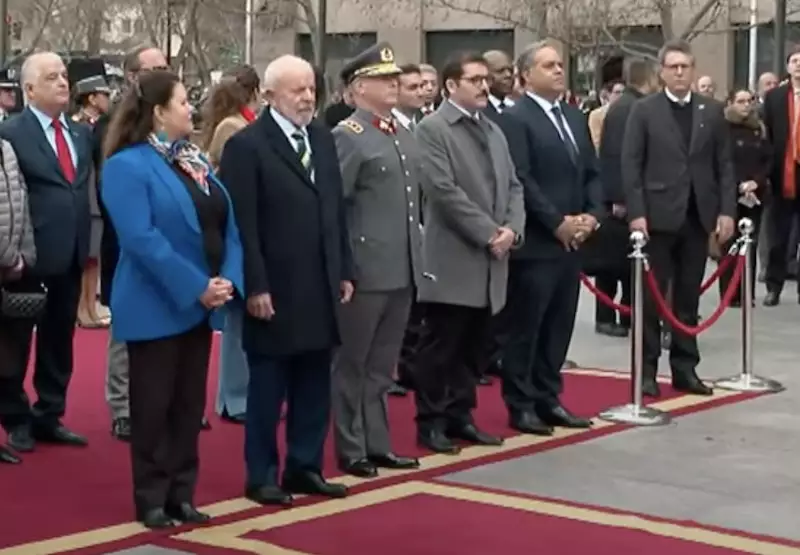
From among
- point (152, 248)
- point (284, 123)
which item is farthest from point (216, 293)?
point (284, 123)

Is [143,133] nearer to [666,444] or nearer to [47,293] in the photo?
[47,293]

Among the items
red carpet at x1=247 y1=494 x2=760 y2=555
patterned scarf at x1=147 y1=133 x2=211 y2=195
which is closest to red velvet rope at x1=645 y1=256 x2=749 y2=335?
red carpet at x1=247 y1=494 x2=760 y2=555

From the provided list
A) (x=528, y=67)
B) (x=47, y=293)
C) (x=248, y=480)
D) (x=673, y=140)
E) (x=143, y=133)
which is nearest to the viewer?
(x=143, y=133)

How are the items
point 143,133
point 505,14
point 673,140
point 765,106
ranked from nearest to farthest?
point 143,133 < point 673,140 < point 765,106 < point 505,14

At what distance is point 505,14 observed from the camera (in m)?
35.7

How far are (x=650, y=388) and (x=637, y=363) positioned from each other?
2.49 ft

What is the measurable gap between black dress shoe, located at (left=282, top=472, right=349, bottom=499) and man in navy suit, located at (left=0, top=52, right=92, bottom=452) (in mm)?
1612

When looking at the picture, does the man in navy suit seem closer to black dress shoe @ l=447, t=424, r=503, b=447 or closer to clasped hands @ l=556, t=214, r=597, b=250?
black dress shoe @ l=447, t=424, r=503, b=447

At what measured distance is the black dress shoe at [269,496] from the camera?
728 cm

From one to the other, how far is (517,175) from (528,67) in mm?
662

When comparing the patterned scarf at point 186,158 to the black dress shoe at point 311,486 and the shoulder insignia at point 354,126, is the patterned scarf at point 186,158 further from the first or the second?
the black dress shoe at point 311,486

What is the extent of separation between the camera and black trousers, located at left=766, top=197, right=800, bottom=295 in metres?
14.9

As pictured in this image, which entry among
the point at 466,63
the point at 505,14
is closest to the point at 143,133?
the point at 466,63

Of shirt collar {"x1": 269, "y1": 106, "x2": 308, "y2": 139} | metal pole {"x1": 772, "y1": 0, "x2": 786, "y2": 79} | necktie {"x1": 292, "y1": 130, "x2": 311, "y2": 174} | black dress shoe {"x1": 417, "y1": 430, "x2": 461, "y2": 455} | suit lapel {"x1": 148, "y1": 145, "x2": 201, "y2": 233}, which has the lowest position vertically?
black dress shoe {"x1": 417, "y1": 430, "x2": 461, "y2": 455}
